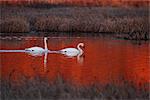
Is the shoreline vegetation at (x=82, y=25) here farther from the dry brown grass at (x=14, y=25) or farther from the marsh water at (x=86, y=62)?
the marsh water at (x=86, y=62)

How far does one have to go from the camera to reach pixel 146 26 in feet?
68.0

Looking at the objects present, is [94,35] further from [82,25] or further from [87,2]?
[87,2]

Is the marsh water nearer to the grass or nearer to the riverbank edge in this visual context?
the grass

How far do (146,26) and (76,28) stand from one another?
2.75 meters

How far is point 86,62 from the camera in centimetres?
1298

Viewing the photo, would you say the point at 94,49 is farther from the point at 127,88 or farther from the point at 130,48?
the point at 127,88

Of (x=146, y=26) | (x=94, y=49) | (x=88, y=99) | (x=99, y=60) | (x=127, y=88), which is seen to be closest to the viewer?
(x=88, y=99)

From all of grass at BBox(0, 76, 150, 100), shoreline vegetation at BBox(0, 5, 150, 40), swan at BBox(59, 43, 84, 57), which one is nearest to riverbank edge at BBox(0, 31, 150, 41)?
shoreline vegetation at BBox(0, 5, 150, 40)

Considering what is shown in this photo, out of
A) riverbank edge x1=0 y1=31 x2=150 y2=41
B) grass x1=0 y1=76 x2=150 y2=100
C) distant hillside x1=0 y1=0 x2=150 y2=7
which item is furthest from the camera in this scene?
distant hillside x1=0 y1=0 x2=150 y2=7

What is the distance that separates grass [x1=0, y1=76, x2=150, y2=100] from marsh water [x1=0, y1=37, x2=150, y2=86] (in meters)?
0.56

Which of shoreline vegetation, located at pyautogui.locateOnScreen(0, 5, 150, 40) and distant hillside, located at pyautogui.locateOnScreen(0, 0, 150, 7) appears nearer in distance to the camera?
shoreline vegetation, located at pyautogui.locateOnScreen(0, 5, 150, 40)

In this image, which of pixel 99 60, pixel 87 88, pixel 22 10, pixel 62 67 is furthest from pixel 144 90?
pixel 22 10

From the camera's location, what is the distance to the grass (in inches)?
281

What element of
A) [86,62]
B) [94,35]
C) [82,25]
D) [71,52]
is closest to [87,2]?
[82,25]
